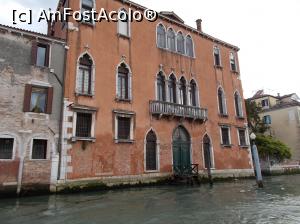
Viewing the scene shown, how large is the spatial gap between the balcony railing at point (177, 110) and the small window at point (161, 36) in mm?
4201

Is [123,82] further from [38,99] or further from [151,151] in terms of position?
[38,99]

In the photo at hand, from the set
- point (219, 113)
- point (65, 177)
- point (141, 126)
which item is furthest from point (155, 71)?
point (65, 177)

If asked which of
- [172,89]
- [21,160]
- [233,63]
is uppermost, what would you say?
[233,63]

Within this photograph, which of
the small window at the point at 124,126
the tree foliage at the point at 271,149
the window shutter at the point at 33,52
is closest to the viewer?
the window shutter at the point at 33,52

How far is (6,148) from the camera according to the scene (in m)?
11.2

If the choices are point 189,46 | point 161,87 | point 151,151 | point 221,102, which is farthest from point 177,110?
point 189,46

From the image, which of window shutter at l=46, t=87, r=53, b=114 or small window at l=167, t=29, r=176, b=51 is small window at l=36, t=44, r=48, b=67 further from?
small window at l=167, t=29, r=176, b=51

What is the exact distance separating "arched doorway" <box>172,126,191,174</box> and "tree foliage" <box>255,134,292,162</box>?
11.3m

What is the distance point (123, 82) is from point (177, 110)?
12.3 feet

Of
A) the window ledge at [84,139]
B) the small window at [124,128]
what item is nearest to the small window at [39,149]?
the window ledge at [84,139]

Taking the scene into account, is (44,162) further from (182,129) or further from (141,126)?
(182,129)

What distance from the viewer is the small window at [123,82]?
15.1m

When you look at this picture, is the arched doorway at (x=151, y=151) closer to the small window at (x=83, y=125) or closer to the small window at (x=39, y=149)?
the small window at (x=83, y=125)

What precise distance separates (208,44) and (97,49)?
976 centimetres
